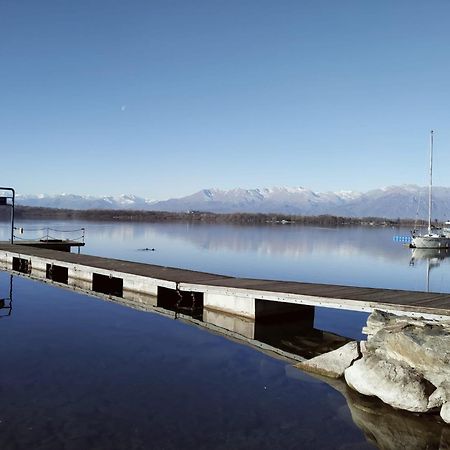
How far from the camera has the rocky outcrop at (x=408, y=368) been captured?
328 inches

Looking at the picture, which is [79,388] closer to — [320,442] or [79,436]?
[79,436]

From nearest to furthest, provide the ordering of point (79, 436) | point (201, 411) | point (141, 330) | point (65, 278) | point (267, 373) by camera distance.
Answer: point (79, 436) < point (201, 411) < point (267, 373) < point (141, 330) < point (65, 278)

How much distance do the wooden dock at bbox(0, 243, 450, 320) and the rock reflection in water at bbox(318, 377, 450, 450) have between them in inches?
120

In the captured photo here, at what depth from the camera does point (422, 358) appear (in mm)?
8711

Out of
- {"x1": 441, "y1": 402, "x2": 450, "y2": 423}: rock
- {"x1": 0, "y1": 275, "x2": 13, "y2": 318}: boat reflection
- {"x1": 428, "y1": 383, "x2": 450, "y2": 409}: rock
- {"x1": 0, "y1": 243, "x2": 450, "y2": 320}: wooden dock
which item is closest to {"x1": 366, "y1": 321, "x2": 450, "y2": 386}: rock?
{"x1": 428, "y1": 383, "x2": 450, "y2": 409}: rock

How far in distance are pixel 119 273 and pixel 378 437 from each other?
12757 millimetres

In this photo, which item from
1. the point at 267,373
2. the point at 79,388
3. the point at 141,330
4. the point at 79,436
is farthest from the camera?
the point at 141,330

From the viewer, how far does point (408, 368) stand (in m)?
8.80

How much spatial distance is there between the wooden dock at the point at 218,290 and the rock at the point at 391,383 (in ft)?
7.86

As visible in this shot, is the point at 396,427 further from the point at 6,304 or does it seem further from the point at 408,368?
the point at 6,304

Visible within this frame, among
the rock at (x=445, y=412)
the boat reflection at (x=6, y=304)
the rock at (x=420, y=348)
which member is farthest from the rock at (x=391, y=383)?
the boat reflection at (x=6, y=304)

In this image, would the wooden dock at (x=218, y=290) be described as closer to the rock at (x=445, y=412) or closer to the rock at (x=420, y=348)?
the rock at (x=420, y=348)

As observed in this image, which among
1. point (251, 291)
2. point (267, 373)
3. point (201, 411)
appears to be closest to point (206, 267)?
point (251, 291)

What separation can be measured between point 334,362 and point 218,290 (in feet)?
18.2
